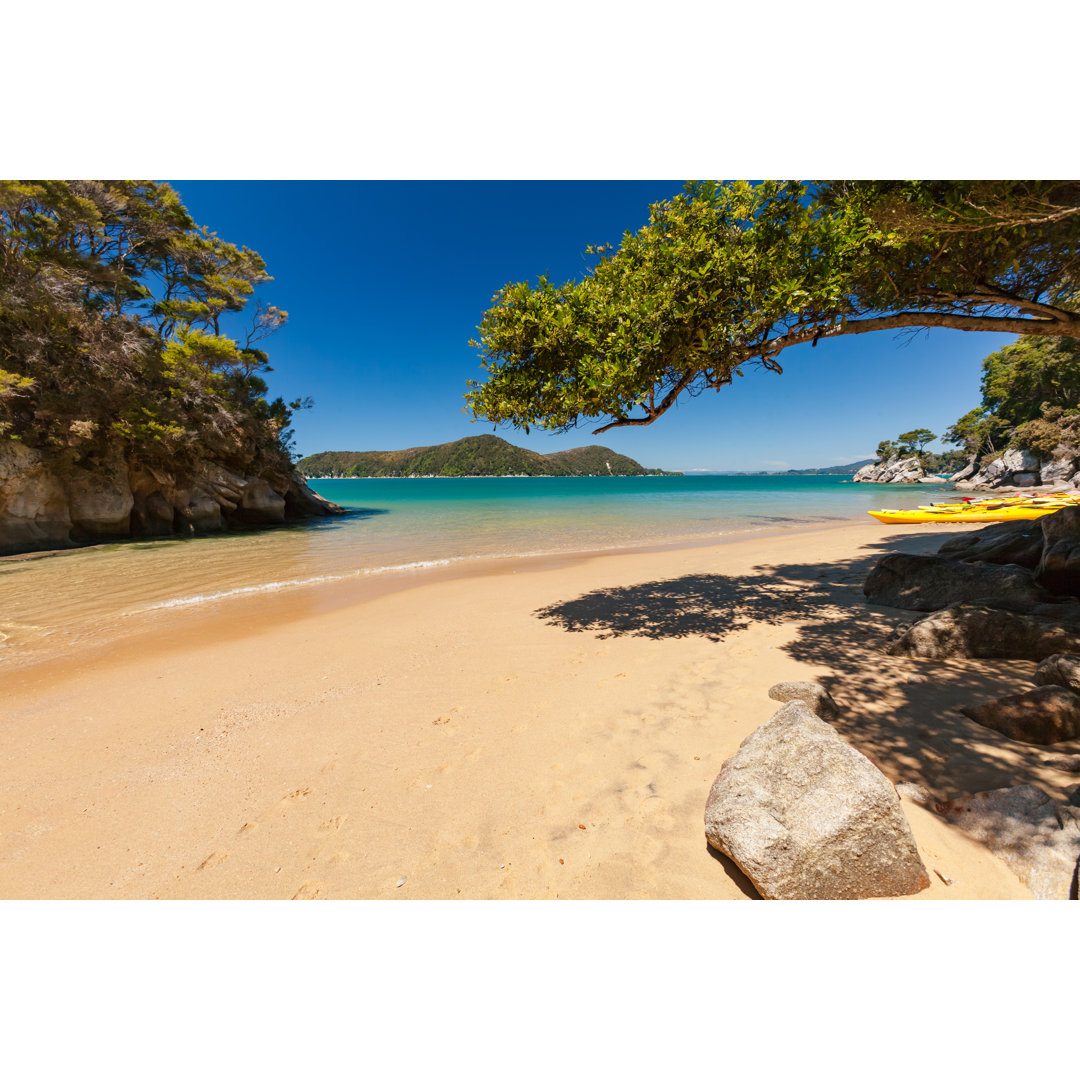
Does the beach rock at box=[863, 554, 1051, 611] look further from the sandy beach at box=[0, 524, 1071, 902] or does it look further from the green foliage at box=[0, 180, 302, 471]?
the green foliage at box=[0, 180, 302, 471]

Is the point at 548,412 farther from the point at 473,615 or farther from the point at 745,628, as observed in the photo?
the point at 745,628

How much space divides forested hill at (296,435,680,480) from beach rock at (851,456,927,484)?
9406 cm

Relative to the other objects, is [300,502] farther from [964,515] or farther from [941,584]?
[964,515]

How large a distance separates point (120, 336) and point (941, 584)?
2788 cm

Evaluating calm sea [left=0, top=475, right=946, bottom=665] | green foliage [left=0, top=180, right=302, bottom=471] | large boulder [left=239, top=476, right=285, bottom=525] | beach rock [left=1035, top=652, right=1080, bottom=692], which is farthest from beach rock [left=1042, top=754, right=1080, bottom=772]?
large boulder [left=239, top=476, right=285, bottom=525]

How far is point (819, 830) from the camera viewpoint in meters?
2.17

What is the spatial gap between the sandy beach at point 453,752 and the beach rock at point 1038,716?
0.44 ft

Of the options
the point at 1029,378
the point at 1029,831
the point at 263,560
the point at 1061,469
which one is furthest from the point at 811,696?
the point at 1029,378

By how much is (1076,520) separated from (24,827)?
10.7m

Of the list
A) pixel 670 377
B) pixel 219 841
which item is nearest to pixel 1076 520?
pixel 670 377

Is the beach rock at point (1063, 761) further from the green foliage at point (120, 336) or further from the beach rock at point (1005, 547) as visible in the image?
the green foliage at point (120, 336)

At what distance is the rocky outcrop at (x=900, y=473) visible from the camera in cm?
7450

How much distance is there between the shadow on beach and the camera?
9.66ft

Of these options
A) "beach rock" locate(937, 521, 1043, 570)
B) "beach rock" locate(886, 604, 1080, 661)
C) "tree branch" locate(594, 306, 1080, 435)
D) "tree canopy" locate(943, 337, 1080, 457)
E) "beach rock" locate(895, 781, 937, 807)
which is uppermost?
"tree canopy" locate(943, 337, 1080, 457)
